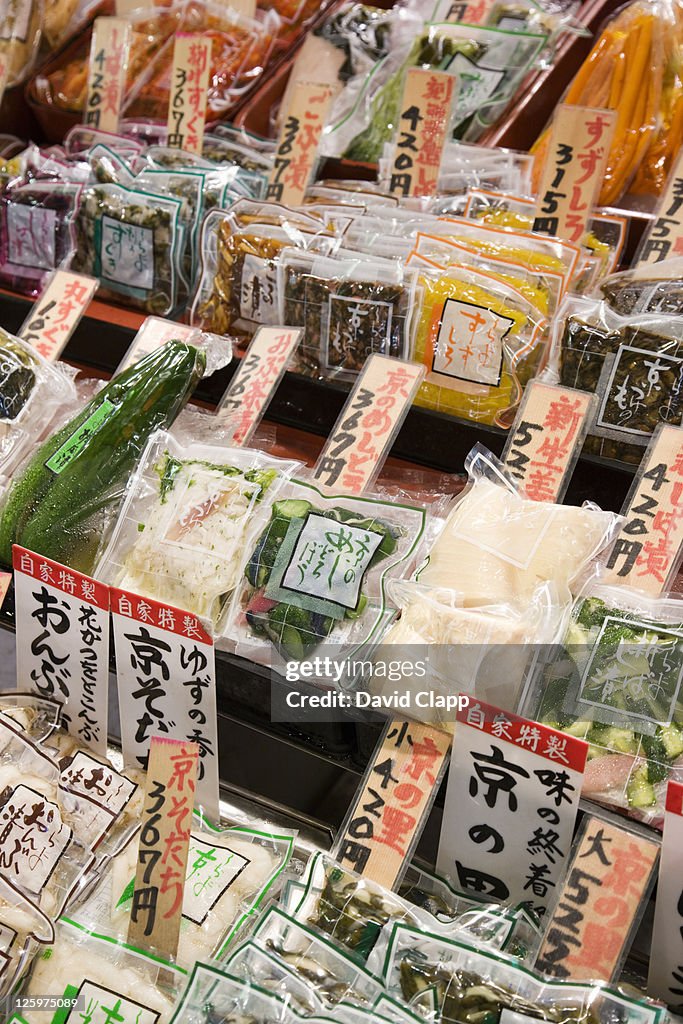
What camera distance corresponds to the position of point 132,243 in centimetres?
256

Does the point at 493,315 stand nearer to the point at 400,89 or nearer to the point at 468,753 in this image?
the point at 468,753

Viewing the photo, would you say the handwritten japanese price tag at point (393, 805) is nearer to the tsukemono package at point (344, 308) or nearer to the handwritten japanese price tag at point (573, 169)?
the tsukemono package at point (344, 308)

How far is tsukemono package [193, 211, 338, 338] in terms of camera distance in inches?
90.0

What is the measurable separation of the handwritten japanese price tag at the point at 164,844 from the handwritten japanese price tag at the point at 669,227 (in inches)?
63.7

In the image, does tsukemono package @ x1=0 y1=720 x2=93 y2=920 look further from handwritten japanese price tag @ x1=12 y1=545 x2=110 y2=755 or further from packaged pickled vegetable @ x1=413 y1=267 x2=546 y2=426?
packaged pickled vegetable @ x1=413 y1=267 x2=546 y2=426

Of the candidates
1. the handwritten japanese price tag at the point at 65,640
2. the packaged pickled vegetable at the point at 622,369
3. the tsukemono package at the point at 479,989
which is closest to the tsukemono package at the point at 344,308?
the packaged pickled vegetable at the point at 622,369

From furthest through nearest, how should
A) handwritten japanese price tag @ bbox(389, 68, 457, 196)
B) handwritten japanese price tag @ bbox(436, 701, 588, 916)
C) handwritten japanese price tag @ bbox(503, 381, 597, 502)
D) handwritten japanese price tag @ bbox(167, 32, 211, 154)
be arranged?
handwritten japanese price tag @ bbox(167, 32, 211, 154) → handwritten japanese price tag @ bbox(389, 68, 457, 196) → handwritten japanese price tag @ bbox(503, 381, 597, 502) → handwritten japanese price tag @ bbox(436, 701, 588, 916)

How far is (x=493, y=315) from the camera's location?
2.03 meters

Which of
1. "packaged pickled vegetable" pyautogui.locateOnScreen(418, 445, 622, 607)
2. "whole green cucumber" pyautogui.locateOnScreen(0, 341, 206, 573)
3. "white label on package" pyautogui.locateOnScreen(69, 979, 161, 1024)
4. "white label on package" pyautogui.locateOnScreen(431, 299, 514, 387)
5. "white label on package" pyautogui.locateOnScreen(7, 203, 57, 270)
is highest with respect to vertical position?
"white label on package" pyautogui.locateOnScreen(431, 299, 514, 387)

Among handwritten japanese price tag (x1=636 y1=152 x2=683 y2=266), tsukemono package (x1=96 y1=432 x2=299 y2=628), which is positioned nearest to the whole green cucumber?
tsukemono package (x1=96 y1=432 x2=299 y2=628)

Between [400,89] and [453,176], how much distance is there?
1.43 ft

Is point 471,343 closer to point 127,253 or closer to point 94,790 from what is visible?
point 127,253

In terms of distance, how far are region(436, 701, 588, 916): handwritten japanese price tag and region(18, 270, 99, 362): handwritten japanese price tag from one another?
143cm

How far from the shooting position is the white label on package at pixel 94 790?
63.5 inches
